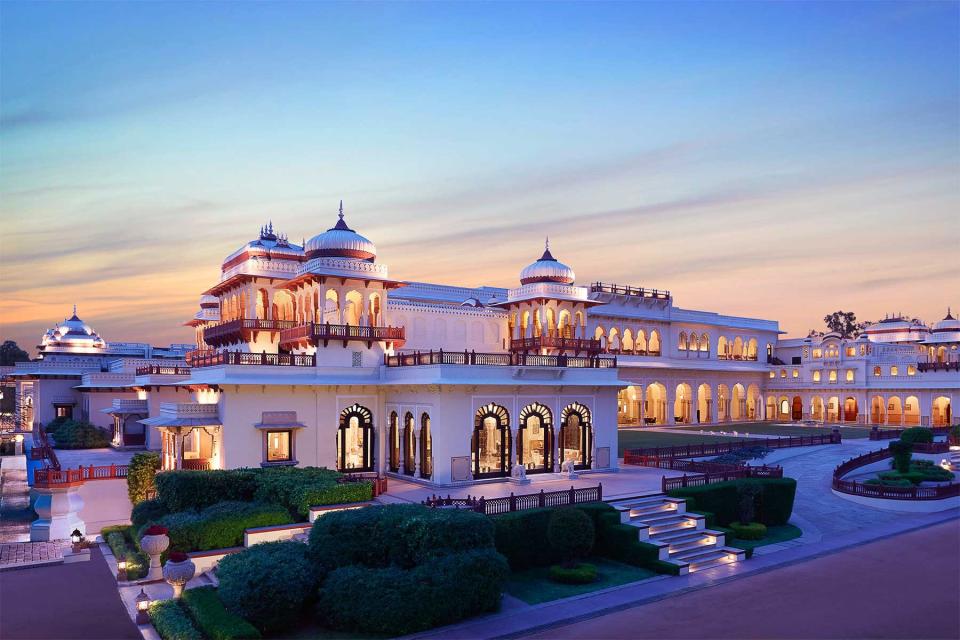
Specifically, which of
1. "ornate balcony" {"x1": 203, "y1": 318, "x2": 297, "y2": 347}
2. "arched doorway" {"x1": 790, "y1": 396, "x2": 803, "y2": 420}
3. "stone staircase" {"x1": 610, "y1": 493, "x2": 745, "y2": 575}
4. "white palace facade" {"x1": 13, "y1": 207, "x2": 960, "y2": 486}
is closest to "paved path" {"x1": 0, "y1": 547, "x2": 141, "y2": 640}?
"white palace facade" {"x1": 13, "y1": 207, "x2": 960, "y2": 486}

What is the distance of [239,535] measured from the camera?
2055 cm

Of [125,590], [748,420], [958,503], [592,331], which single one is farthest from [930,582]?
[748,420]

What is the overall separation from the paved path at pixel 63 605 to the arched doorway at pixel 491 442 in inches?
523

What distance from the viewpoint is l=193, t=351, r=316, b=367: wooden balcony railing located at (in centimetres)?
2795

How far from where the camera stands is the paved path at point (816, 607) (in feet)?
50.5

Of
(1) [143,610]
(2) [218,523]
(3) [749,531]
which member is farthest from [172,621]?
(3) [749,531]

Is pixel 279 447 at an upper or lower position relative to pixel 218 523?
upper

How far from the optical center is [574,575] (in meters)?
19.3

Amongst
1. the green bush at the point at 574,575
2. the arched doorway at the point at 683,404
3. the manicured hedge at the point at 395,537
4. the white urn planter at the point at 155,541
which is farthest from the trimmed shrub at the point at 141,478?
the arched doorway at the point at 683,404

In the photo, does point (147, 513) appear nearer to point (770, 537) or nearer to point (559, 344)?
point (770, 537)

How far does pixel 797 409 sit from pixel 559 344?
4243cm

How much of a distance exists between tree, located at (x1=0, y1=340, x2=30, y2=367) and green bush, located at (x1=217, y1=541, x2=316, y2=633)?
98.6 meters

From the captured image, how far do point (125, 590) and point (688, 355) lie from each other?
53421 mm

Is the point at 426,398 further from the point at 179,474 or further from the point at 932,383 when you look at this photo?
the point at 932,383
